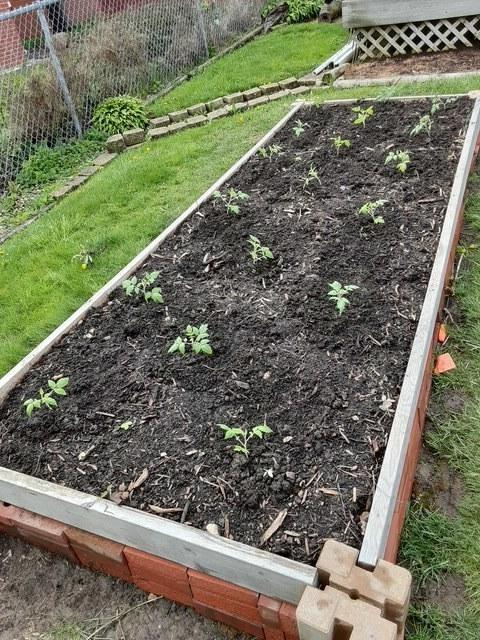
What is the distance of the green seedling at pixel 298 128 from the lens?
4.80m

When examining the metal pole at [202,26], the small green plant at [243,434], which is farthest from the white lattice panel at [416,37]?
the small green plant at [243,434]

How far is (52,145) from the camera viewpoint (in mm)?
7145

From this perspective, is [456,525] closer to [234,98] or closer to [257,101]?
[257,101]

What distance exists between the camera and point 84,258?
14.2 feet

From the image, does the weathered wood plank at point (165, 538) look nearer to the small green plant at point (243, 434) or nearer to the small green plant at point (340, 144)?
the small green plant at point (243, 434)

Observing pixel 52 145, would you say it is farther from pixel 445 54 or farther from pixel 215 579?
pixel 215 579

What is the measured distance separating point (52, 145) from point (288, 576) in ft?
22.6

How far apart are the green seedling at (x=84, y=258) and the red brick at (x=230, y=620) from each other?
2901 mm

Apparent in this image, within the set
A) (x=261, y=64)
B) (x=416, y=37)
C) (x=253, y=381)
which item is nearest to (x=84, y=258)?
(x=253, y=381)

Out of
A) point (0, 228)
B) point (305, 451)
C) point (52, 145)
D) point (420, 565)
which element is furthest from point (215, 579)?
point (52, 145)

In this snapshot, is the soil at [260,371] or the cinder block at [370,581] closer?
the cinder block at [370,581]

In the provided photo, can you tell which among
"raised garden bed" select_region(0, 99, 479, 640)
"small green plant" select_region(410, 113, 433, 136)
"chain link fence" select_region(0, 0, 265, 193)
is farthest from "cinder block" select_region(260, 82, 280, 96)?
"raised garden bed" select_region(0, 99, 479, 640)

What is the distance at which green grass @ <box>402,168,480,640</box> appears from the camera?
6.34 feet

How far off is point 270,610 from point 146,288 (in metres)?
2.02
